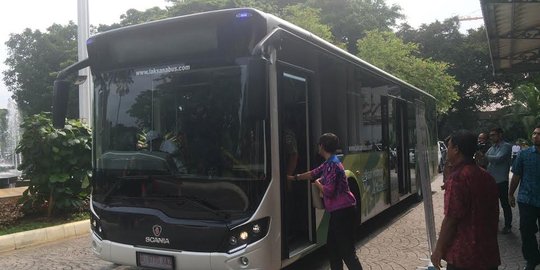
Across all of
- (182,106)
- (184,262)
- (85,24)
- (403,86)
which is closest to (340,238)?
(184,262)

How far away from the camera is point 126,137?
210 inches

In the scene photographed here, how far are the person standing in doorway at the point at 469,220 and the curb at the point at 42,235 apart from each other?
6.91m

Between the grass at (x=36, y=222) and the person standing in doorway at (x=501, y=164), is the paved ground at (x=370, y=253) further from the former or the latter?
the grass at (x=36, y=222)

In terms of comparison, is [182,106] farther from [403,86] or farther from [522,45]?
[522,45]

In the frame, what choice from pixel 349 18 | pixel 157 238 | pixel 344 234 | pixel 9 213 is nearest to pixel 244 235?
pixel 157 238

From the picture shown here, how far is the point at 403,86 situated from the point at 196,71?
21.8ft

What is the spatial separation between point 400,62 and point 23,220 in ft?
70.0

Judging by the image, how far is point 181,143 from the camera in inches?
198

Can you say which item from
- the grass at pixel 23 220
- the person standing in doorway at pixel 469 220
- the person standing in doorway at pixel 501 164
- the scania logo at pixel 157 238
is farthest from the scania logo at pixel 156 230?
the person standing in doorway at pixel 501 164

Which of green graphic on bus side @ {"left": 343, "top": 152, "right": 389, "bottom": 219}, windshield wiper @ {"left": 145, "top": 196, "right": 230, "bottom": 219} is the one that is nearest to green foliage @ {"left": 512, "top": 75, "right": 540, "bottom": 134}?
green graphic on bus side @ {"left": 343, "top": 152, "right": 389, "bottom": 219}

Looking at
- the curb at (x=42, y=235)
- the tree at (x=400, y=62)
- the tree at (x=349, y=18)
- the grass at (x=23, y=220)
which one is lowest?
the curb at (x=42, y=235)

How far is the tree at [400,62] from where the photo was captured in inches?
1025

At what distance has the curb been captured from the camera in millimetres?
7797

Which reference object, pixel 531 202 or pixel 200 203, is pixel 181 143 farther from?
pixel 531 202
